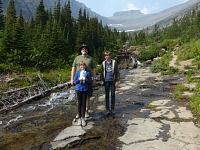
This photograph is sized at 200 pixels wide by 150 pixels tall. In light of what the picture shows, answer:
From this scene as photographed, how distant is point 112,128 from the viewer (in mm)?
7629

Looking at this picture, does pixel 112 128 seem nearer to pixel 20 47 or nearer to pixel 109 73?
pixel 109 73

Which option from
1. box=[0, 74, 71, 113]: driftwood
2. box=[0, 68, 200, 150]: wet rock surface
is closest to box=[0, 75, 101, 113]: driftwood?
box=[0, 74, 71, 113]: driftwood

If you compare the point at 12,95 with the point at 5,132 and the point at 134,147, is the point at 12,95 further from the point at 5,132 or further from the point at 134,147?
the point at 134,147

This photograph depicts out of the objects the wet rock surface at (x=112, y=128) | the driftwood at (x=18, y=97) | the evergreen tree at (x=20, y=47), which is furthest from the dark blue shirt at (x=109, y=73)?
the evergreen tree at (x=20, y=47)

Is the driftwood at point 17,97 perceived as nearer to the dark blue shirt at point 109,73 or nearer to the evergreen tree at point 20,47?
the dark blue shirt at point 109,73

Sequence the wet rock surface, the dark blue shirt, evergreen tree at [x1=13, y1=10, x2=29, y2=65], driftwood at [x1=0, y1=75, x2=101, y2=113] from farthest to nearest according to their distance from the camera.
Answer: evergreen tree at [x1=13, y1=10, x2=29, y2=65] → driftwood at [x1=0, y1=75, x2=101, y2=113] → the dark blue shirt → the wet rock surface

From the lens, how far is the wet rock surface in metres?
6.45

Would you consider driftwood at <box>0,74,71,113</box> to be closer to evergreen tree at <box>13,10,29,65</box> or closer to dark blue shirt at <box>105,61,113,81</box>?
dark blue shirt at <box>105,61,113,81</box>

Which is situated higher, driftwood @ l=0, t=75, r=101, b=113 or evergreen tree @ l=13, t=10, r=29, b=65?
evergreen tree @ l=13, t=10, r=29, b=65

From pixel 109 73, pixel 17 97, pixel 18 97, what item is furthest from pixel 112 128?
pixel 18 97

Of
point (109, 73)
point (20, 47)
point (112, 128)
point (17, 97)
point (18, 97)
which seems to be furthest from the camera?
point (20, 47)

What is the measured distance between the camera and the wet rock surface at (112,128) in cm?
645

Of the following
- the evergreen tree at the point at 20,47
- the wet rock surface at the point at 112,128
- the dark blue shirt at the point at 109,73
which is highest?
the evergreen tree at the point at 20,47

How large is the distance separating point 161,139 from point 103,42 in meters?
60.0
